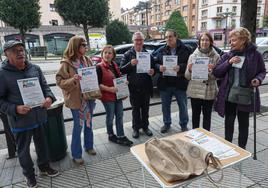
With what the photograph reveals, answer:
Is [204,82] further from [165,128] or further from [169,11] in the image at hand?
[169,11]

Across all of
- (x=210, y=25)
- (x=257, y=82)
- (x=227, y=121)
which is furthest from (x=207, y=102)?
(x=210, y=25)

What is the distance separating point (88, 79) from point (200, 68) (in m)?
1.67

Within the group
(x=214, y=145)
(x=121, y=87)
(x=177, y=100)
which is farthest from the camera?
(x=177, y=100)

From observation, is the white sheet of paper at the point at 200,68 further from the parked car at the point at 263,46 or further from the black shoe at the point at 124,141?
the parked car at the point at 263,46

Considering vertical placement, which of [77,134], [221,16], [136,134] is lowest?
[136,134]

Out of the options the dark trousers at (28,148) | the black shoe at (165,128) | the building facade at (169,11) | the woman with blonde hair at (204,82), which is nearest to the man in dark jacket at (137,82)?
the black shoe at (165,128)

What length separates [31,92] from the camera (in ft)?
8.71

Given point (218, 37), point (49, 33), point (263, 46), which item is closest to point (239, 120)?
point (263, 46)

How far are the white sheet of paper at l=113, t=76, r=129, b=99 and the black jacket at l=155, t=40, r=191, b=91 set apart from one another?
0.71 meters

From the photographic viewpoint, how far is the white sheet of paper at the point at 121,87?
3598 mm

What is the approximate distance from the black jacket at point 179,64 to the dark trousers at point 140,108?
37 cm

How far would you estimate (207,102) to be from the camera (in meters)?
3.76

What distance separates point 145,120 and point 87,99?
1.43 meters

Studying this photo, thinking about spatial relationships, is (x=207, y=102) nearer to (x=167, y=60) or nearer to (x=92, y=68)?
(x=167, y=60)
